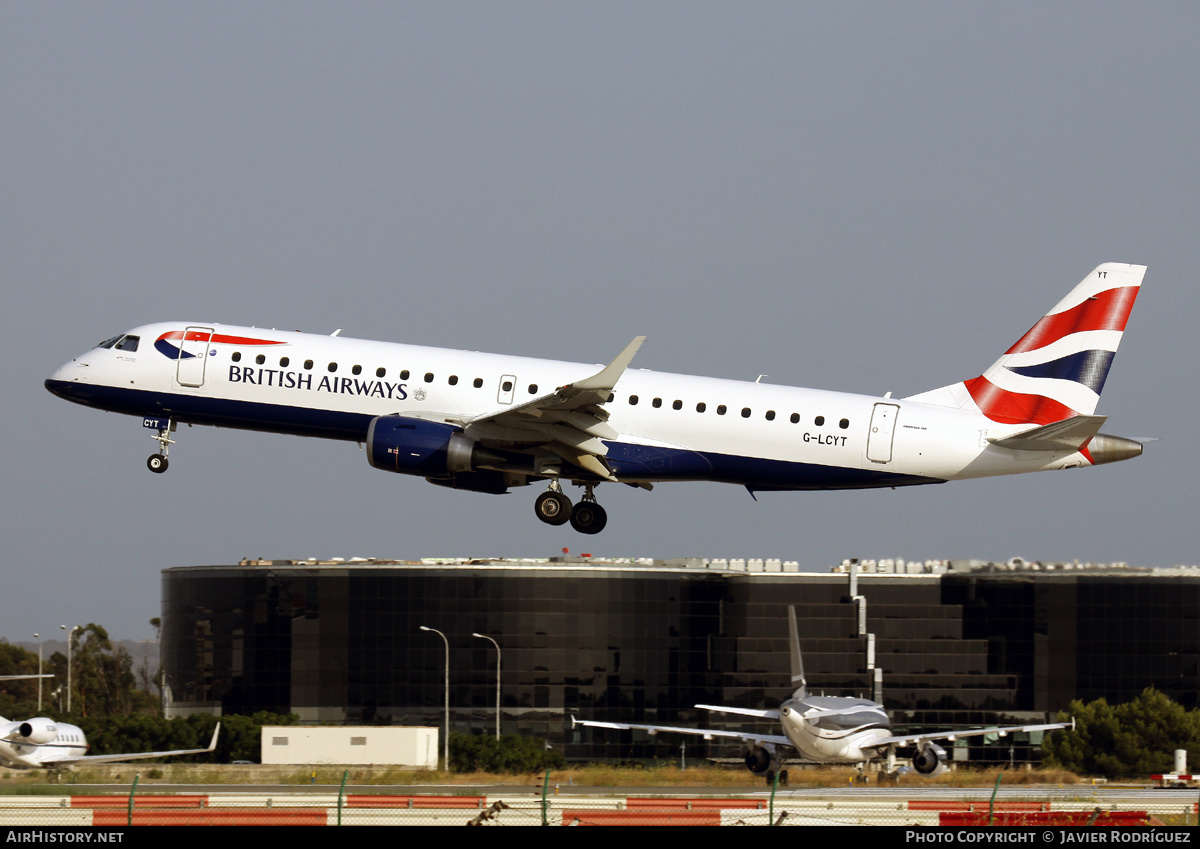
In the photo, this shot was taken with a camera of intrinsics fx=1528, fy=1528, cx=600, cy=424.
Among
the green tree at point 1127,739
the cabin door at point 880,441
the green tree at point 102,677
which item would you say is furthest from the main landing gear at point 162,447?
the green tree at point 102,677

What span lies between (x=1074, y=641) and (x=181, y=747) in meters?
47.2

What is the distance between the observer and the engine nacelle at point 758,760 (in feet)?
182

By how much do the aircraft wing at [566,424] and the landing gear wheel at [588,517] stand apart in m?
1.50

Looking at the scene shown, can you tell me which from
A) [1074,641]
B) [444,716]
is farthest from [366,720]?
[1074,641]

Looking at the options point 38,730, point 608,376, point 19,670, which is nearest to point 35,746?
point 38,730

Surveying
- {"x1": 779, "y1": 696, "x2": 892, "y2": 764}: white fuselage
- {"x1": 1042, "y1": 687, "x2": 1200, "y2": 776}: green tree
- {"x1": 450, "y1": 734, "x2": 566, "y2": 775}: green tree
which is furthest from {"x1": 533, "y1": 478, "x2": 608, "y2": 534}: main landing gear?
{"x1": 1042, "y1": 687, "x2": 1200, "y2": 776}: green tree

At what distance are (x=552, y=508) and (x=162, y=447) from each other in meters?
12.9

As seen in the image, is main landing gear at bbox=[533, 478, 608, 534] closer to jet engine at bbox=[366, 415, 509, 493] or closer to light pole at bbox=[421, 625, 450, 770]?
jet engine at bbox=[366, 415, 509, 493]

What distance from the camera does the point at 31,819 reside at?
96.4 feet

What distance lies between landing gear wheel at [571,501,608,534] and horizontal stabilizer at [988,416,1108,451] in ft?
38.3

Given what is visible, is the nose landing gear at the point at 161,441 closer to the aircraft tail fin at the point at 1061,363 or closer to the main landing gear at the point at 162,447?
the main landing gear at the point at 162,447

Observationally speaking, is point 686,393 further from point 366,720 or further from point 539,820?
point 366,720

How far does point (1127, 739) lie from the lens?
7256 cm

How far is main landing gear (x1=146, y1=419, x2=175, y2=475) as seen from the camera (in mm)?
47844
